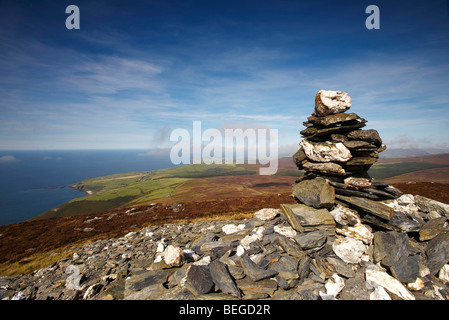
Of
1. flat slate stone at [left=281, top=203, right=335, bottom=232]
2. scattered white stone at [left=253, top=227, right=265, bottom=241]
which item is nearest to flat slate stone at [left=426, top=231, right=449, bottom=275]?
flat slate stone at [left=281, top=203, right=335, bottom=232]

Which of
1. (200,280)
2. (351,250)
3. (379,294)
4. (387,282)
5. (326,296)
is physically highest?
(351,250)

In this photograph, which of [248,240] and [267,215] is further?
[267,215]

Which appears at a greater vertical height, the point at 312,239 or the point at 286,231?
the point at 312,239

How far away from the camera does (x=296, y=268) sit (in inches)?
353

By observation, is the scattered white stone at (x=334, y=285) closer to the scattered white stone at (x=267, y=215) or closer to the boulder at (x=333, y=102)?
the scattered white stone at (x=267, y=215)

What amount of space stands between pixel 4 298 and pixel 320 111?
23.0 metres

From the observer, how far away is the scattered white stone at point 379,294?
Result: 7.25 meters

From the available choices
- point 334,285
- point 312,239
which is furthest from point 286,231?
point 334,285

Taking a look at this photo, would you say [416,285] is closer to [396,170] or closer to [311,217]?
[311,217]

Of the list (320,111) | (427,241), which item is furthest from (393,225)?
(320,111)

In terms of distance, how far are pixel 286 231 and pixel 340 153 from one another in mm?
5992

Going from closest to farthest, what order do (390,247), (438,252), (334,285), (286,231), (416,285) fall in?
(416,285), (334,285), (438,252), (390,247), (286,231)
